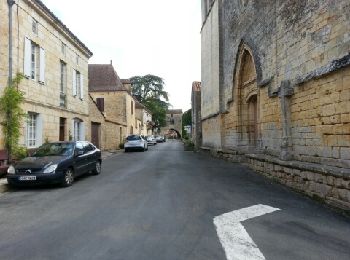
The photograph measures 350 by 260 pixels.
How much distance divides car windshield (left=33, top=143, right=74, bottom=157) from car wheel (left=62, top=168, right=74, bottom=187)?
2.01 feet

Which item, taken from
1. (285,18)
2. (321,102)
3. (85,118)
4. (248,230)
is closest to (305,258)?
(248,230)

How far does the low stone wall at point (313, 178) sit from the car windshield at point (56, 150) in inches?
251

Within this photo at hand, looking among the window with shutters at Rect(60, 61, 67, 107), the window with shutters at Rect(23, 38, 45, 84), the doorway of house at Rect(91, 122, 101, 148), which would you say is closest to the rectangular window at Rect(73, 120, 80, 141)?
the window with shutters at Rect(60, 61, 67, 107)

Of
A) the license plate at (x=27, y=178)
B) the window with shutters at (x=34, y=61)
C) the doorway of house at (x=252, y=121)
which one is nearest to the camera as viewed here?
the license plate at (x=27, y=178)

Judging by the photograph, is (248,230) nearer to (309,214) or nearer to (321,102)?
(309,214)

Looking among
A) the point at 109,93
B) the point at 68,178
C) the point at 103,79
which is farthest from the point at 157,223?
the point at 103,79

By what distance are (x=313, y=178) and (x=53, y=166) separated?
22.3 feet

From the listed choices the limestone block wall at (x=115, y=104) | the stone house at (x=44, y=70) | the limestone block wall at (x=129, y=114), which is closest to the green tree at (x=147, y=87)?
the limestone block wall at (x=129, y=114)

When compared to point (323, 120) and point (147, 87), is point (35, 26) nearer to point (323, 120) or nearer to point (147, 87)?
point (323, 120)

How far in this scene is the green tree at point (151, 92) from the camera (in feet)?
261

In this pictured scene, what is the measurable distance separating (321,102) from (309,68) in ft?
3.97

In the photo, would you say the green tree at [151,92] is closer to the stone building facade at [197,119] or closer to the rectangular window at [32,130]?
the stone building facade at [197,119]

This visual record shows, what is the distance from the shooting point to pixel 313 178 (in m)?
8.88

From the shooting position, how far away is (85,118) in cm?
2420
